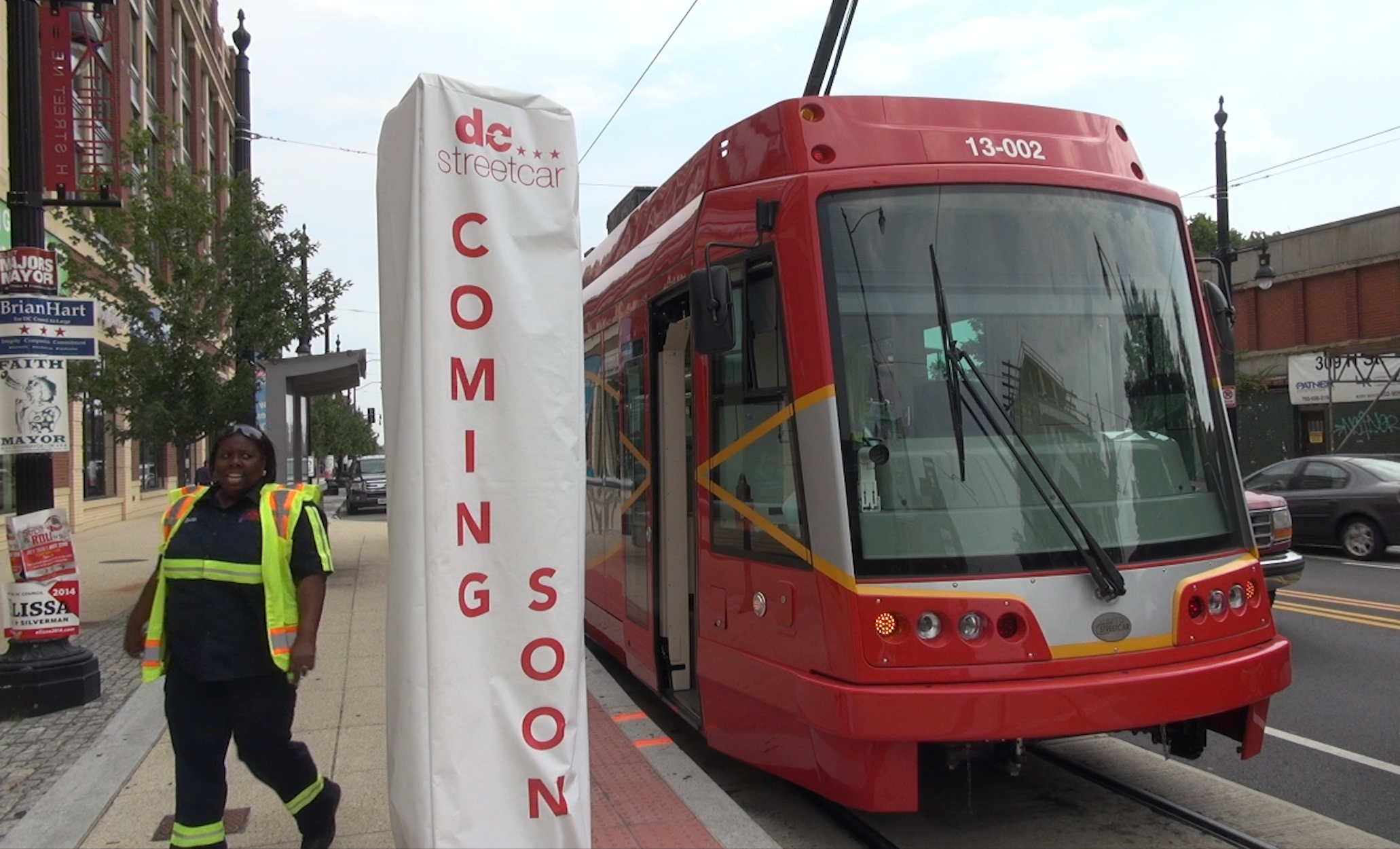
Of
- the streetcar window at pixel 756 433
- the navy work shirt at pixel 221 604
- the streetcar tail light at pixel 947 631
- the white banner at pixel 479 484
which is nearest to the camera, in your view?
the white banner at pixel 479 484

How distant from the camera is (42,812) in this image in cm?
506

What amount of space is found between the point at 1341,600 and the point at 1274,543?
10.5 ft

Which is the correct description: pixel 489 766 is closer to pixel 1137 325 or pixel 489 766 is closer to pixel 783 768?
pixel 783 768

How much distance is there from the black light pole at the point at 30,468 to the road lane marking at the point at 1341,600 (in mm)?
11001

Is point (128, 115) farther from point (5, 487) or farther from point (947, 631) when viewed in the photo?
point (947, 631)

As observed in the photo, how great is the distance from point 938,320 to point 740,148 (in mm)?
1386

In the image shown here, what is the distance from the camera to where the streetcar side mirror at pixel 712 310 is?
15.7 feet

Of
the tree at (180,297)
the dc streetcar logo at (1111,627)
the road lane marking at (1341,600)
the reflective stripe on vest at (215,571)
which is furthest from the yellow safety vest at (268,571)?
the road lane marking at (1341,600)

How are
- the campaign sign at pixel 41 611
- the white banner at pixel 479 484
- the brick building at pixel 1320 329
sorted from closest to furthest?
the white banner at pixel 479 484 < the campaign sign at pixel 41 611 < the brick building at pixel 1320 329

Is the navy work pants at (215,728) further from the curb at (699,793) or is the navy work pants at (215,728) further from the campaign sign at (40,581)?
the campaign sign at (40,581)

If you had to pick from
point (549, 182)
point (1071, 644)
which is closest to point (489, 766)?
point (549, 182)

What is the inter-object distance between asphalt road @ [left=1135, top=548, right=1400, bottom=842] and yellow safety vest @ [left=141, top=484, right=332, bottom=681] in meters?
4.70

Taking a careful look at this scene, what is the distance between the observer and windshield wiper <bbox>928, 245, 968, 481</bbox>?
15.1 ft

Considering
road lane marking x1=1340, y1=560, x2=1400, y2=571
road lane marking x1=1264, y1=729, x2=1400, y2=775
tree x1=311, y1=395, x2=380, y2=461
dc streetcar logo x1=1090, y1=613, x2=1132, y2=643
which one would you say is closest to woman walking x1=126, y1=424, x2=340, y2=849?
dc streetcar logo x1=1090, y1=613, x2=1132, y2=643
